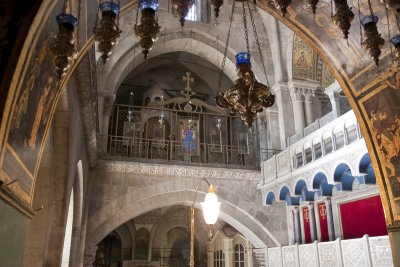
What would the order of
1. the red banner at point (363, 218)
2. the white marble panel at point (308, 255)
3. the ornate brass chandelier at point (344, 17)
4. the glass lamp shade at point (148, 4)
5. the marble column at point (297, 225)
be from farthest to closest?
the marble column at point (297, 225)
the white marble panel at point (308, 255)
the red banner at point (363, 218)
the ornate brass chandelier at point (344, 17)
the glass lamp shade at point (148, 4)

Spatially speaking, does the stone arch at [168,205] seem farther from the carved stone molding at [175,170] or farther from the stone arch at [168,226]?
the stone arch at [168,226]

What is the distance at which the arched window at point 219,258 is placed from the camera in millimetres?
14188

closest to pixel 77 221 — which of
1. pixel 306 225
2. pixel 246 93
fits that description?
pixel 246 93

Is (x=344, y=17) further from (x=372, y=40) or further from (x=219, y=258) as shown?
(x=219, y=258)

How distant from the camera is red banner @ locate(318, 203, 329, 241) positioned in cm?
1027

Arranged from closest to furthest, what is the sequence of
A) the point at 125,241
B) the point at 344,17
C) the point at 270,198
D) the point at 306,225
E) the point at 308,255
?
1. the point at 344,17
2. the point at 308,255
3. the point at 306,225
4. the point at 270,198
5. the point at 125,241

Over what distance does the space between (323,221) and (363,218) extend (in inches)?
58.9

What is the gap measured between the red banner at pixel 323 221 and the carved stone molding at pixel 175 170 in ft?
6.71

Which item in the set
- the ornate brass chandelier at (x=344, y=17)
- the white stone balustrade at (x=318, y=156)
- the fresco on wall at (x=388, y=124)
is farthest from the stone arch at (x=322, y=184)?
the ornate brass chandelier at (x=344, y=17)

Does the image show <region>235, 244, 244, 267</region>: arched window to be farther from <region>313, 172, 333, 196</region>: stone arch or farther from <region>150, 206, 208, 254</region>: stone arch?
<region>313, 172, 333, 196</region>: stone arch

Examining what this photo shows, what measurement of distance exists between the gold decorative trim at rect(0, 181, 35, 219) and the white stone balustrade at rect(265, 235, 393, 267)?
6508 mm

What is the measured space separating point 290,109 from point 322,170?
3.72 m

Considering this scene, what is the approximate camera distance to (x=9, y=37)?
2.87m

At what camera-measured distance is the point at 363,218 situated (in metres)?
9.09
